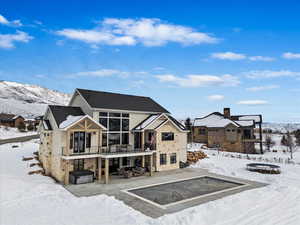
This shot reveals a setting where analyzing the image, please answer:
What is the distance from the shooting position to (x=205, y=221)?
8.46m

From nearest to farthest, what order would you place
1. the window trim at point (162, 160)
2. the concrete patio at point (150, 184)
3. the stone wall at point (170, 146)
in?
the concrete patio at point (150, 184) < the stone wall at point (170, 146) < the window trim at point (162, 160)

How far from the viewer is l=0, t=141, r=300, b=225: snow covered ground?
8.38 m

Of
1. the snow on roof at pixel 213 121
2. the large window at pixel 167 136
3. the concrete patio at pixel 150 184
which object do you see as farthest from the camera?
the snow on roof at pixel 213 121

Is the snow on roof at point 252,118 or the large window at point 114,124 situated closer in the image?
the large window at point 114,124

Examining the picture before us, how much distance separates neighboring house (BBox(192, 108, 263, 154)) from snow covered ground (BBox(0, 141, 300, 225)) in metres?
18.9

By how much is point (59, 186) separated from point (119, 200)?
4730mm

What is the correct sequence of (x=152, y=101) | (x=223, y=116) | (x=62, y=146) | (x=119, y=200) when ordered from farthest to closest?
1. (x=223, y=116)
2. (x=152, y=101)
3. (x=62, y=146)
4. (x=119, y=200)

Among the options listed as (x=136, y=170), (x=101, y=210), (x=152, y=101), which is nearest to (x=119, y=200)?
(x=101, y=210)

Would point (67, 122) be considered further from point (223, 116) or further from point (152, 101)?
point (223, 116)

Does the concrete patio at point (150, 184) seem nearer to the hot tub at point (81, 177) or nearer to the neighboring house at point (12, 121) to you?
the hot tub at point (81, 177)

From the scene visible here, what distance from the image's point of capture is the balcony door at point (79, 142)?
1512cm

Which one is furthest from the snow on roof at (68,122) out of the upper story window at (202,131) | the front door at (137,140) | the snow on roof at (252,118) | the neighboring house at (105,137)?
the snow on roof at (252,118)

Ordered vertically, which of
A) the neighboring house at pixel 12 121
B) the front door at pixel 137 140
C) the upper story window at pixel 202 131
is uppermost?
the neighboring house at pixel 12 121

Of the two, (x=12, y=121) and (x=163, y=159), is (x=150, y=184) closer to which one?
(x=163, y=159)
